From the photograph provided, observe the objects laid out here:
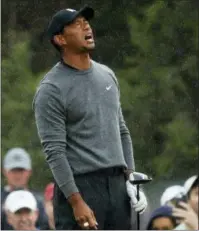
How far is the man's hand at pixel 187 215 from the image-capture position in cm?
559

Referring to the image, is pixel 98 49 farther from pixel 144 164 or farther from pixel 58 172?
pixel 58 172

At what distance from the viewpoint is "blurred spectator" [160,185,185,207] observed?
249 inches

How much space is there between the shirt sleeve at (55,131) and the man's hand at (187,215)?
98cm

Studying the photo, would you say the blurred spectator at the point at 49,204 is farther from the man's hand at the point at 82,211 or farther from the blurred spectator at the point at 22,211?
the man's hand at the point at 82,211

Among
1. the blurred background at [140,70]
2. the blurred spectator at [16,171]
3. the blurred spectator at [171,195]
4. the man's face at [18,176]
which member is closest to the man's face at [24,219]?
the blurred spectator at [16,171]

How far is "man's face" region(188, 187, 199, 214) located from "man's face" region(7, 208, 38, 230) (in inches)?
36.6

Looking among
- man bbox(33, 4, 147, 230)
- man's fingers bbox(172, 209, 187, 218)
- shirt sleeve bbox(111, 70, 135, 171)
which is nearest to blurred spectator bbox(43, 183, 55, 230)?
man's fingers bbox(172, 209, 187, 218)

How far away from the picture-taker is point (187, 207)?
590cm

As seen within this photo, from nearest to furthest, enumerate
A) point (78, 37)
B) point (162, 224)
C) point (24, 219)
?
1. point (78, 37)
2. point (162, 224)
3. point (24, 219)

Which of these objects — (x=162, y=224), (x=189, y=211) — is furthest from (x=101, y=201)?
(x=162, y=224)

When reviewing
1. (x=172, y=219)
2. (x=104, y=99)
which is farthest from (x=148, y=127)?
(x=104, y=99)

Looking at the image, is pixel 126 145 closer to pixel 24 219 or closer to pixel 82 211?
pixel 82 211

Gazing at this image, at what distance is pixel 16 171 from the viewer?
22.9 feet

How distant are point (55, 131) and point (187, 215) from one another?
1.32 metres
